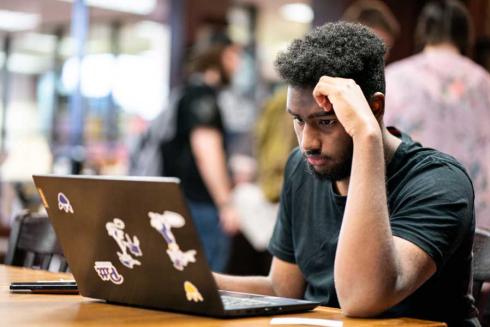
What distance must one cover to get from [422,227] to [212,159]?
2.94 m

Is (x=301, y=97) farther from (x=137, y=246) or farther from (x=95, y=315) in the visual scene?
(x=95, y=315)

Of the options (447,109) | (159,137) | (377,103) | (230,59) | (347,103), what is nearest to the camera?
(347,103)

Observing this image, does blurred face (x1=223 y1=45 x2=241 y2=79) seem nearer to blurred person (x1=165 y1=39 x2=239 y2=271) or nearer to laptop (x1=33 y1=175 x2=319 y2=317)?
blurred person (x1=165 y1=39 x2=239 y2=271)

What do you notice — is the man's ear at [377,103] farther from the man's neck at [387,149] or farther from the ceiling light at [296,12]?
the ceiling light at [296,12]

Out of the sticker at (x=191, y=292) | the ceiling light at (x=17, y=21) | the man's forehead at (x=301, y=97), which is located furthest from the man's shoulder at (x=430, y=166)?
the ceiling light at (x=17, y=21)

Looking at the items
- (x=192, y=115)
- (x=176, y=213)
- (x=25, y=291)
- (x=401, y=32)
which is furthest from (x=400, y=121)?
(x=401, y=32)

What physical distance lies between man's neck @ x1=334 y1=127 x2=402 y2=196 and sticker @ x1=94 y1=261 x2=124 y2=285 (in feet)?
1.73

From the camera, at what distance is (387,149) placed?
77.1 inches

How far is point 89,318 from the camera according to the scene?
1554 millimetres

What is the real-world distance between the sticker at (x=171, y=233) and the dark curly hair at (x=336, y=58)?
504 mm

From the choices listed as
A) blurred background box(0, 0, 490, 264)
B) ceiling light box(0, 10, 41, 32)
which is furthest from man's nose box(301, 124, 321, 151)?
ceiling light box(0, 10, 41, 32)

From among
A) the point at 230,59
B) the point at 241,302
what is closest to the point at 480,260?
the point at 241,302

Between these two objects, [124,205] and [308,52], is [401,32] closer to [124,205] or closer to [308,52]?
[308,52]

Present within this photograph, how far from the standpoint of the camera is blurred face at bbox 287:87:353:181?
1.85m
